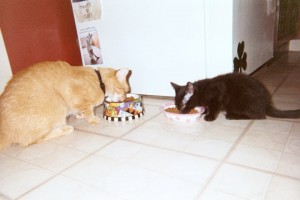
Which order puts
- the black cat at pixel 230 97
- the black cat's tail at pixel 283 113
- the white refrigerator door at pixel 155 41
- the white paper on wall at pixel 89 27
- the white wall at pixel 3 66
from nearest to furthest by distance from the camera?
the black cat's tail at pixel 283 113
the black cat at pixel 230 97
the white refrigerator door at pixel 155 41
the white wall at pixel 3 66
the white paper on wall at pixel 89 27

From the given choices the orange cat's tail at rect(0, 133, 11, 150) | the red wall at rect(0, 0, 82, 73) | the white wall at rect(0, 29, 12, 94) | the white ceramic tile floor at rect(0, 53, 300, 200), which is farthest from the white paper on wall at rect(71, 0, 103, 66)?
the orange cat's tail at rect(0, 133, 11, 150)

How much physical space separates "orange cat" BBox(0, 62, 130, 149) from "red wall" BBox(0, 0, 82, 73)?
0.64 metres

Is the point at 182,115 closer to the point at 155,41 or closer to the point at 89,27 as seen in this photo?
the point at 155,41

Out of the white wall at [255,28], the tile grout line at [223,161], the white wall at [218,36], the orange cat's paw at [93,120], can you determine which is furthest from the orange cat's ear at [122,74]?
the tile grout line at [223,161]

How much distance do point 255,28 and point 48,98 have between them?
1928 millimetres

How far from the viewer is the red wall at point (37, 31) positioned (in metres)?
2.17

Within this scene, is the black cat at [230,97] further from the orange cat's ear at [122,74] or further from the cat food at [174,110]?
the orange cat's ear at [122,74]

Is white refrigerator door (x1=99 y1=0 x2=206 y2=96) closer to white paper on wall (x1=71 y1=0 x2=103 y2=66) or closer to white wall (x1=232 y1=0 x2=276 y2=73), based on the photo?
white paper on wall (x1=71 y1=0 x2=103 y2=66)

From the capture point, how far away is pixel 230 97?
5.56 ft

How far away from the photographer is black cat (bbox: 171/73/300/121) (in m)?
1.62

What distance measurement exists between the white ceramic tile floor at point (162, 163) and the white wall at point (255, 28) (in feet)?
2.19

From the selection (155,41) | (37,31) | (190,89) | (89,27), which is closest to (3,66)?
(37,31)

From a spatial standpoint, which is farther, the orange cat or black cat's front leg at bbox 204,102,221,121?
black cat's front leg at bbox 204,102,221,121

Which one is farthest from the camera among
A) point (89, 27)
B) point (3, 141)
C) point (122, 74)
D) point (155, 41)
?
point (89, 27)
